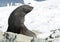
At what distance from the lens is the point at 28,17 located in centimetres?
1441

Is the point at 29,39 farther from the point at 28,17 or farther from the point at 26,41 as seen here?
the point at 28,17

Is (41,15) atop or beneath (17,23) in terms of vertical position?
beneath

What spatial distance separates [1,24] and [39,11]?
4.07 metres

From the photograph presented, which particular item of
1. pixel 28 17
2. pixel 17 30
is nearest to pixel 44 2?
pixel 28 17

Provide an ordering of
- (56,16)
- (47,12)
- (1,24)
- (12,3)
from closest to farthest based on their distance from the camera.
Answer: (1,24) < (56,16) < (47,12) < (12,3)

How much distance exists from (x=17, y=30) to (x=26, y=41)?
6.59ft

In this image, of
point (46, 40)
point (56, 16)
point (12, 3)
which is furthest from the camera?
point (12, 3)

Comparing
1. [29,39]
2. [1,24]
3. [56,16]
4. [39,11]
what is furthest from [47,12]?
[29,39]

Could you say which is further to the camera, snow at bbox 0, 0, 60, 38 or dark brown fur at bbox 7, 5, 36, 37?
snow at bbox 0, 0, 60, 38

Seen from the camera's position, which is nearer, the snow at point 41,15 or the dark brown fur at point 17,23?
the dark brown fur at point 17,23

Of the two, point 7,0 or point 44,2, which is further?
point 44,2

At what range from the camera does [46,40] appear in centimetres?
618

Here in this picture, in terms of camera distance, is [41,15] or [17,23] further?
[41,15]

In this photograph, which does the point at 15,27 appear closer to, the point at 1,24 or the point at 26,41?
the point at 26,41
